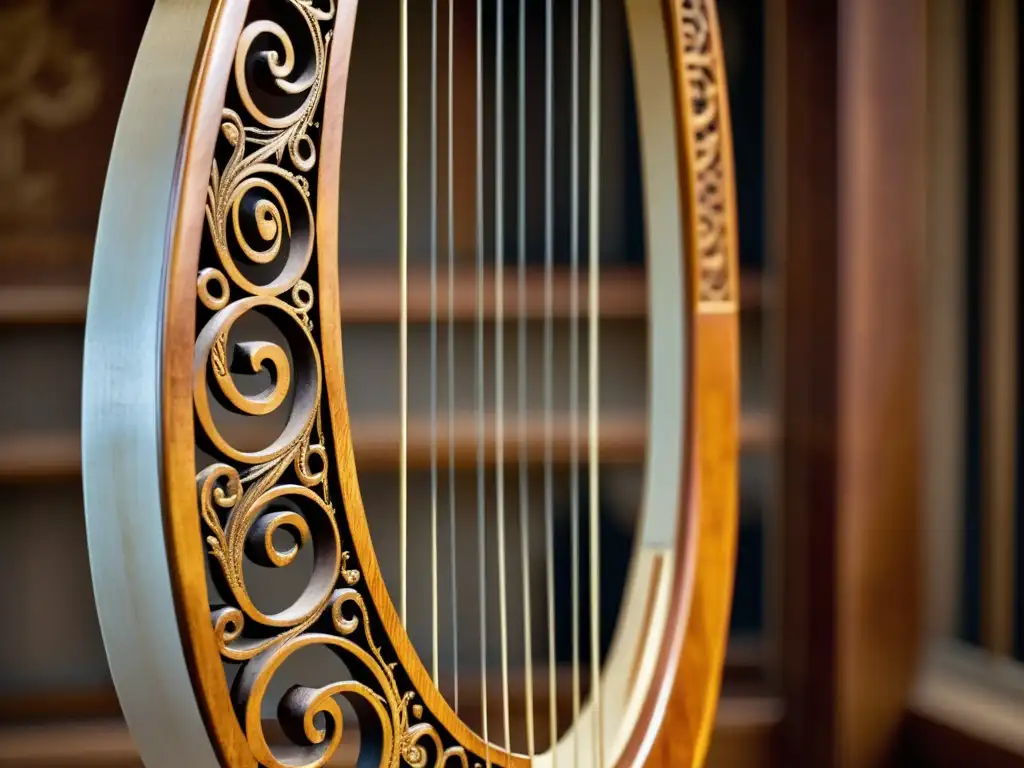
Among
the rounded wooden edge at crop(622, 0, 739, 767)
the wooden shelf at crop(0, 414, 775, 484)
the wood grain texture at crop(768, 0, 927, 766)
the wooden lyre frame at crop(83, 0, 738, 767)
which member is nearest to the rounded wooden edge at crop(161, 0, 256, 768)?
the wooden lyre frame at crop(83, 0, 738, 767)

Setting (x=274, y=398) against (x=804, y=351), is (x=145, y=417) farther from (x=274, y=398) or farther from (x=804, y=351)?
(x=804, y=351)

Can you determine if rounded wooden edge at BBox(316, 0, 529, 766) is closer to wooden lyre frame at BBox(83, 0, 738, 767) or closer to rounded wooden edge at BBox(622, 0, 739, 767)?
wooden lyre frame at BBox(83, 0, 738, 767)

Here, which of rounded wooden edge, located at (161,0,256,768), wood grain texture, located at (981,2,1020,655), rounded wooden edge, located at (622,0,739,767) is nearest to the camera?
rounded wooden edge, located at (161,0,256,768)

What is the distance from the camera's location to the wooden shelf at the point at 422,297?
1.05m

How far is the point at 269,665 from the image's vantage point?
46cm

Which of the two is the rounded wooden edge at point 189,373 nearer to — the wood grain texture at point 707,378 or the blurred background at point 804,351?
the wood grain texture at point 707,378

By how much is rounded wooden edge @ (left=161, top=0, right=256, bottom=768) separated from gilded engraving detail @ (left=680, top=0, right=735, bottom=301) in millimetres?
366

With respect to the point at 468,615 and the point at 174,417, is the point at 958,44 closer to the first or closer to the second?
the point at 468,615

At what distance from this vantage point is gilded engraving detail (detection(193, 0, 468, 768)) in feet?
1.46

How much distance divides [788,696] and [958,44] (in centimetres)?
78

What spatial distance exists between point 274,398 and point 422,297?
601mm

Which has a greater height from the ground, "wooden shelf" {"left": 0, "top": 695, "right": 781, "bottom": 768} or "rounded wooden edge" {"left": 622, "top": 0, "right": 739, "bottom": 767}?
"rounded wooden edge" {"left": 622, "top": 0, "right": 739, "bottom": 767}

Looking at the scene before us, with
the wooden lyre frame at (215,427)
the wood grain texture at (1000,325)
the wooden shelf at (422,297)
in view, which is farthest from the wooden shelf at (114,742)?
the wooden lyre frame at (215,427)

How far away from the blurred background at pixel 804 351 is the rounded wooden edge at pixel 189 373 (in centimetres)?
63
